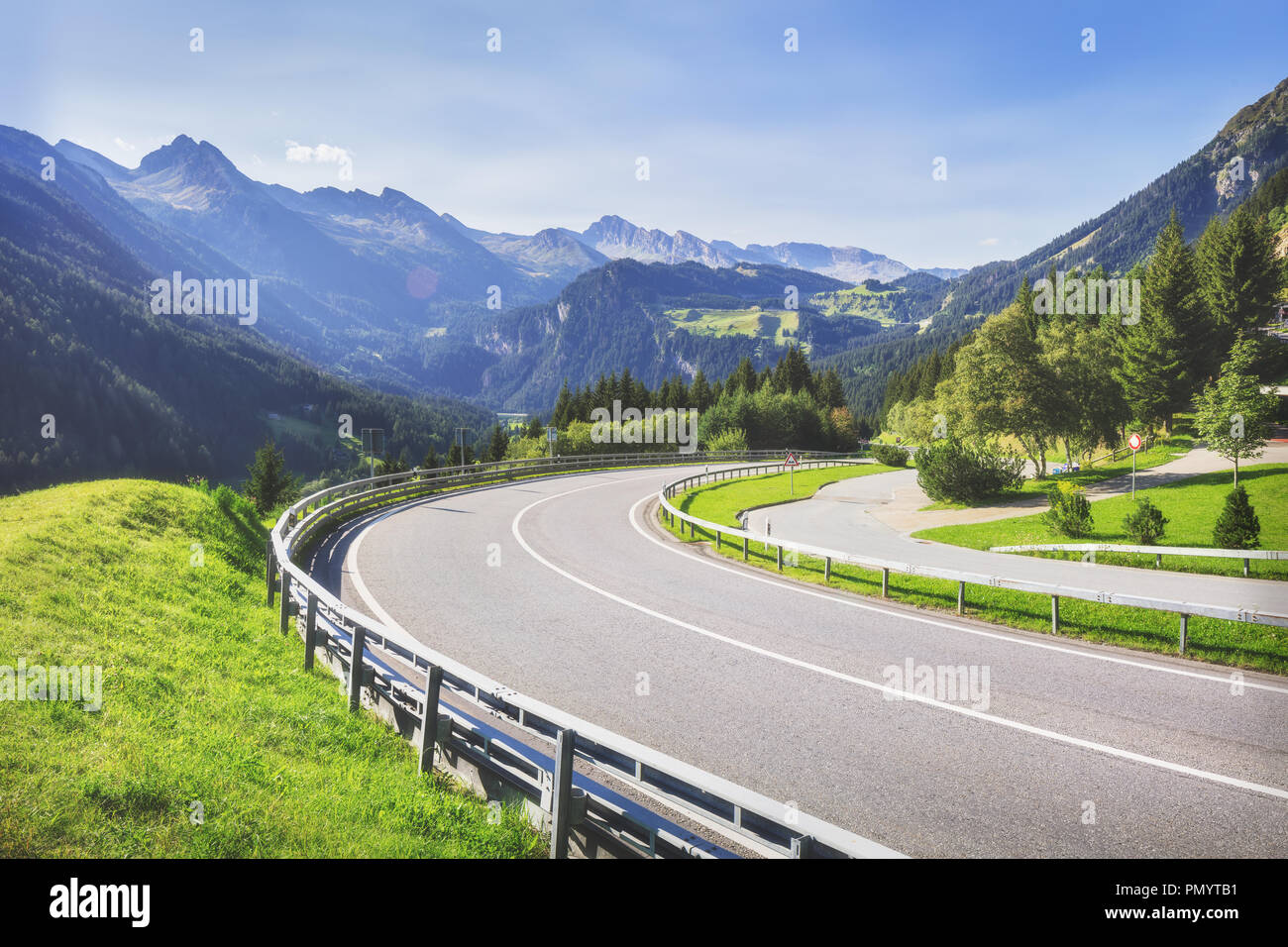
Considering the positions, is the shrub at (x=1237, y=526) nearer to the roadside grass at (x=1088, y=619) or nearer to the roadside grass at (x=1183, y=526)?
the roadside grass at (x=1183, y=526)

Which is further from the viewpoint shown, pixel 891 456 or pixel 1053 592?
pixel 891 456

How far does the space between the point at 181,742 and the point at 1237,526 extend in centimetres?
2366

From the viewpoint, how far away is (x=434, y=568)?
47.9 feet

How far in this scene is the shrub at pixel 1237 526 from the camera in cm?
1788

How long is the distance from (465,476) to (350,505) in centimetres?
1187

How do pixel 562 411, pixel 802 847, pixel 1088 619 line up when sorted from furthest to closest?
1. pixel 562 411
2. pixel 1088 619
3. pixel 802 847

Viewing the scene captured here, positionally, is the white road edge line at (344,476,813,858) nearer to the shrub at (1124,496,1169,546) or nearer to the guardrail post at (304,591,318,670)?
the guardrail post at (304,591,318,670)

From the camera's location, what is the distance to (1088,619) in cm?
1060

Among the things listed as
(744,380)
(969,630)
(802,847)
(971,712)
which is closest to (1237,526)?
(969,630)

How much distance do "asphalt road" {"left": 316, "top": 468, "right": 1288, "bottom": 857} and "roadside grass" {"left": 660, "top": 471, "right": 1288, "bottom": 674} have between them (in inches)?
21.9

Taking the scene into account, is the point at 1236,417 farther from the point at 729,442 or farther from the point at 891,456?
the point at 729,442
